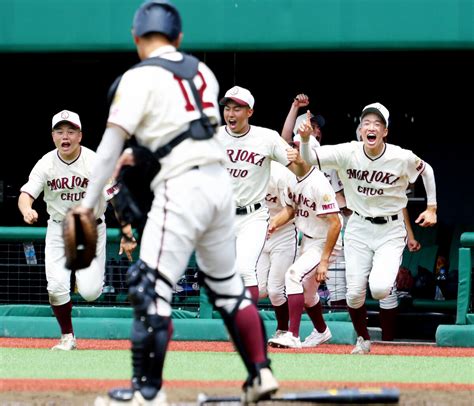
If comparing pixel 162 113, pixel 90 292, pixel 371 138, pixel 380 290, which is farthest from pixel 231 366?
pixel 162 113

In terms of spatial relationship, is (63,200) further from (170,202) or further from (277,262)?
(170,202)

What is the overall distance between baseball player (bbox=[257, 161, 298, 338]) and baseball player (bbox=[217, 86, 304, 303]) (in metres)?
0.57

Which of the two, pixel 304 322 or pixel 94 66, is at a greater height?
pixel 94 66

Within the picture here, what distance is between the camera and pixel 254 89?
14.0 metres

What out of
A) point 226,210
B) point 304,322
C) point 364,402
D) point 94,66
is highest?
point 94,66

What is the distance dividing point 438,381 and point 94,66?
25.9 feet

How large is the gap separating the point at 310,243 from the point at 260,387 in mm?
4537

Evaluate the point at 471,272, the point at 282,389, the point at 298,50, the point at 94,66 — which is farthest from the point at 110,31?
the point at 282,389

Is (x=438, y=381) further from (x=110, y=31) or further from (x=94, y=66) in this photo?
(x=94, y=66)

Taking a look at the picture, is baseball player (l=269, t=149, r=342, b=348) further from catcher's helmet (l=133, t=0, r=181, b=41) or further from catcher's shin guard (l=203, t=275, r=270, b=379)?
catcher's helmet (l=133, t=0, r=181, b=41)

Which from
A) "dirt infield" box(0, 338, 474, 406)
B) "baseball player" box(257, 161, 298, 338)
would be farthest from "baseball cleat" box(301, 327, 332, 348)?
"dirt infield" box(0, 338, 474, 406)

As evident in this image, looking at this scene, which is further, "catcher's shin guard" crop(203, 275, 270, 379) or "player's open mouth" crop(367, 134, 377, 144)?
"player's open mouth" crop(367, 134, 377, 144)

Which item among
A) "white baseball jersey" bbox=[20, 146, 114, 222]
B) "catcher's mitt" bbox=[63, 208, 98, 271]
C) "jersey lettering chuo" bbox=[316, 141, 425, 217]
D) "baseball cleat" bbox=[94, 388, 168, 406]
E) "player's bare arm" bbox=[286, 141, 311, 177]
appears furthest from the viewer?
"white baseball jersey" bbox=[20, 146, 114, 222]

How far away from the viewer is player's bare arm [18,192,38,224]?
8828mm
